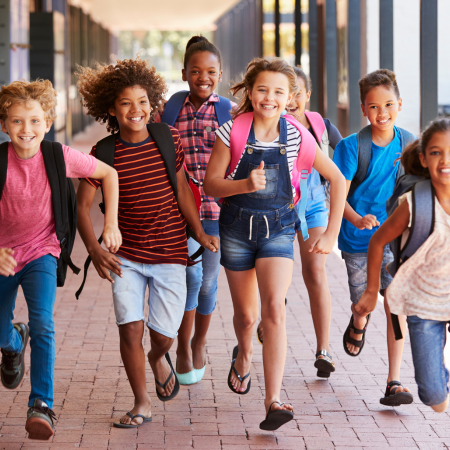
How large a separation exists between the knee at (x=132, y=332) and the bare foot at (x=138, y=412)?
34 centimetres

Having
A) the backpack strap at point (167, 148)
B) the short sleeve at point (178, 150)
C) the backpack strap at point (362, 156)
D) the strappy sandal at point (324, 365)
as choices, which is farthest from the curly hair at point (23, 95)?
the strappy sandal at point (324, 365)

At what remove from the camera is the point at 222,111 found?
4.19 m

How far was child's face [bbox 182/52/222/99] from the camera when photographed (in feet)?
13.7

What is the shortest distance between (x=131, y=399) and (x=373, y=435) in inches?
51.8

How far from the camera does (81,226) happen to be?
3508 mm

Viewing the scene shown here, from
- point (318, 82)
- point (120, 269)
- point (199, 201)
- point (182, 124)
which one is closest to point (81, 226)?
point (120, 269)

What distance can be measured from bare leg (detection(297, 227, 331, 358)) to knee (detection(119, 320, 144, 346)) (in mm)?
1193

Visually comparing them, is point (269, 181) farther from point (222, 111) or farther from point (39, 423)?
point (39, 423)

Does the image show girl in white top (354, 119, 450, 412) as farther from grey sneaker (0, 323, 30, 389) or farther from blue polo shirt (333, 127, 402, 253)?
grey sneaker (0, 323, 30, 389)

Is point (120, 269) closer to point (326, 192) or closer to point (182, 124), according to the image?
point (182, 124)

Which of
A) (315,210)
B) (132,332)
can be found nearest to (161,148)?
(132,332)

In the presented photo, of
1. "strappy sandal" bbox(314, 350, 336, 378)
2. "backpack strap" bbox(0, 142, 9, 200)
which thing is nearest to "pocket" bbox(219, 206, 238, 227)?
"backpack strap" bbox(0, 142, 9, 200)

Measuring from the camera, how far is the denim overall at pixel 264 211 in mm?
3449

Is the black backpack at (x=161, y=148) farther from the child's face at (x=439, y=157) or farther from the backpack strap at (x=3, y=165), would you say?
the child's face at (x=439, y=157)
